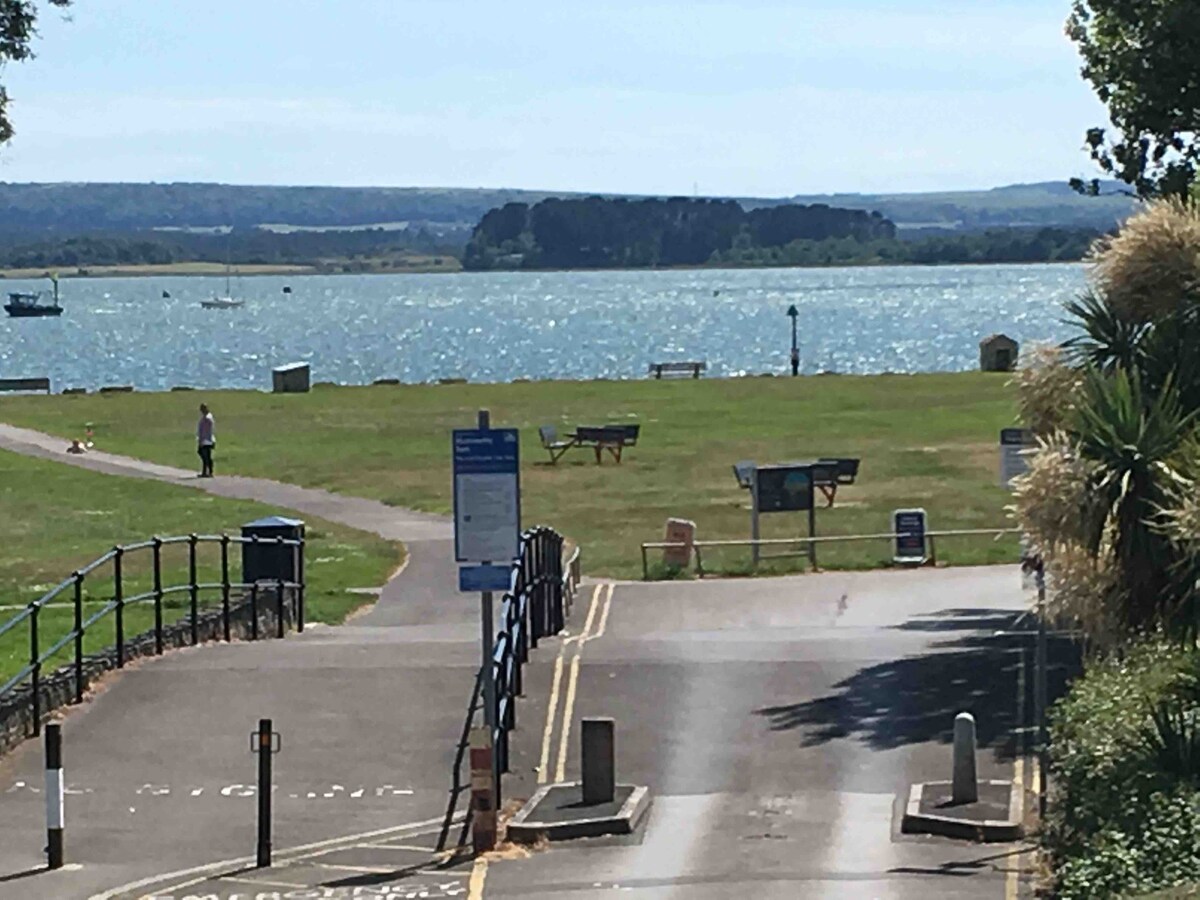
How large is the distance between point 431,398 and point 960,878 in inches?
2301

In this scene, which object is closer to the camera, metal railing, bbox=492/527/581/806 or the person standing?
metal railing, bbox=492/527/581/806

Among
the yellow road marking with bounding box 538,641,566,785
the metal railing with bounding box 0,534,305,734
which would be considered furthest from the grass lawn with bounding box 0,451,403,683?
the yellow road marking with bounding box 538,641,566,785

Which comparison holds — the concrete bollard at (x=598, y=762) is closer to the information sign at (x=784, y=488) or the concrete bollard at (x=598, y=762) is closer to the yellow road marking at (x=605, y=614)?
the yellow road marking at (x=605, y=614)

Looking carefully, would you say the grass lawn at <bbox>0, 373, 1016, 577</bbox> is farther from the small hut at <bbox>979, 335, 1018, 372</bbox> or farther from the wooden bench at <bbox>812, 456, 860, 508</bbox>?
the small hut at <bbox>979, 335, 1018, 372</bbox>

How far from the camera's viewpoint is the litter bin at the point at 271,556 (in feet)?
86.8

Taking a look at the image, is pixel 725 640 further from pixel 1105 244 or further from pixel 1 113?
pixel 1 113

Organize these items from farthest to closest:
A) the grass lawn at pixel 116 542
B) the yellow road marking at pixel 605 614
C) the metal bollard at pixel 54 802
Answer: the grass lawn at pixel 116 542 → the yellow road marking at pixel 605 614 → the metal bollard at pixel 54 802

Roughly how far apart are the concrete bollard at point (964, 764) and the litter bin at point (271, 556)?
13.0 metres

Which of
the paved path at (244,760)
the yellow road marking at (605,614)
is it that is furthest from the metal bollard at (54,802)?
the yellow road marking at (605,614)

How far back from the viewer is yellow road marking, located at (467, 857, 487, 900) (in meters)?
12.9

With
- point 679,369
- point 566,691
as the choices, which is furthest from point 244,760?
point 679,369

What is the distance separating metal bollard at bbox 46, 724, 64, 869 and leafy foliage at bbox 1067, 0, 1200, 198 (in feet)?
43.8

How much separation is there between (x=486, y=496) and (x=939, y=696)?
641cm

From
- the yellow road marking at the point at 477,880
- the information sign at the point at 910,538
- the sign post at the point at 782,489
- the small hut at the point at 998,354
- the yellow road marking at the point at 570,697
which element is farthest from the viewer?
the small hut at the point at 998,354
